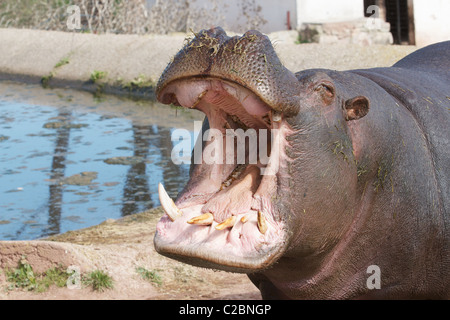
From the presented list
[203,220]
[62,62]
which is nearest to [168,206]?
[203,220]

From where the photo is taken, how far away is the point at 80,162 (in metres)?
7.61

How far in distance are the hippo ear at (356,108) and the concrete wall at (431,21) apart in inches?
396

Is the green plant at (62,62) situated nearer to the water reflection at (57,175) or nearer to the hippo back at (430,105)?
the water reflection at (57,175)

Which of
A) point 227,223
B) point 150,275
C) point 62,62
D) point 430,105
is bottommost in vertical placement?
point 150,275

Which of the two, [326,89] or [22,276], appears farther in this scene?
[22,276]

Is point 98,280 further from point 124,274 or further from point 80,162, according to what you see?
point 80,162

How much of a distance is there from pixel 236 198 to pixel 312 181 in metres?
0.24

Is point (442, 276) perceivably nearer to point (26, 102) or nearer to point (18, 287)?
point (18, 287)

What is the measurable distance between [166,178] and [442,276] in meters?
4.19

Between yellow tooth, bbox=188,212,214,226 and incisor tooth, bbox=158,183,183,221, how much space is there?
8 cm

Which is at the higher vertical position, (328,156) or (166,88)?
(166,88)

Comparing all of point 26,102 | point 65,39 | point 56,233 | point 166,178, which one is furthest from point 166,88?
point 65,39
